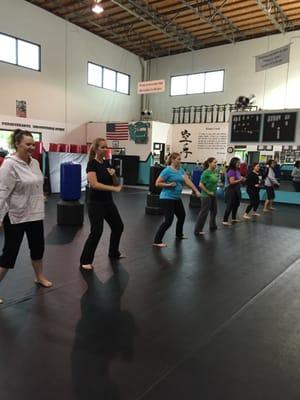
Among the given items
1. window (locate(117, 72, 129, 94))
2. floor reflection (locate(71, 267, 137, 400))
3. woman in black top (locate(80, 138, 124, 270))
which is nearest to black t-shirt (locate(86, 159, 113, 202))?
woman in black top (locate(80, 138, 124, 270))

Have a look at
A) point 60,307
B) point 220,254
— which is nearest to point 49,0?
point 220,254

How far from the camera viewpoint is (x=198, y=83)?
50.6ft

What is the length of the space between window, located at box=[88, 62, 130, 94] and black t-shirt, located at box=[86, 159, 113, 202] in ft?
38.7

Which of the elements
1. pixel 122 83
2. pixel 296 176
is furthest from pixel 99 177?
pixel 122 83

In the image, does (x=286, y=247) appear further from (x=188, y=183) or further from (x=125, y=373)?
(x=125, y=373)

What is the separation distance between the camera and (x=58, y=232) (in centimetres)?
578

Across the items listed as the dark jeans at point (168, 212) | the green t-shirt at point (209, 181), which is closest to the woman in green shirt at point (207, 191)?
the green t-shirt at point (209, 181)

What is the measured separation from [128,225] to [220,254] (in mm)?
2299

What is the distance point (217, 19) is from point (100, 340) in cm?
1289

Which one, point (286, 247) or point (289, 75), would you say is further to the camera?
point (289, 75)

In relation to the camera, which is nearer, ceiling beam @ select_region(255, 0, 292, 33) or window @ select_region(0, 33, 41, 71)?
ceiling beam @ select_region(255, 0, 292, 33)

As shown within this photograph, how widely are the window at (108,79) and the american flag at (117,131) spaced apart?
1840mm

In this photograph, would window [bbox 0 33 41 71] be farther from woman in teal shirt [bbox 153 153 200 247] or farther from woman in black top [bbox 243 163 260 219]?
woman in teal shirt [bbox 153 153 200 247]

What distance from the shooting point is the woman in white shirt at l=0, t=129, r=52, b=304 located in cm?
278
